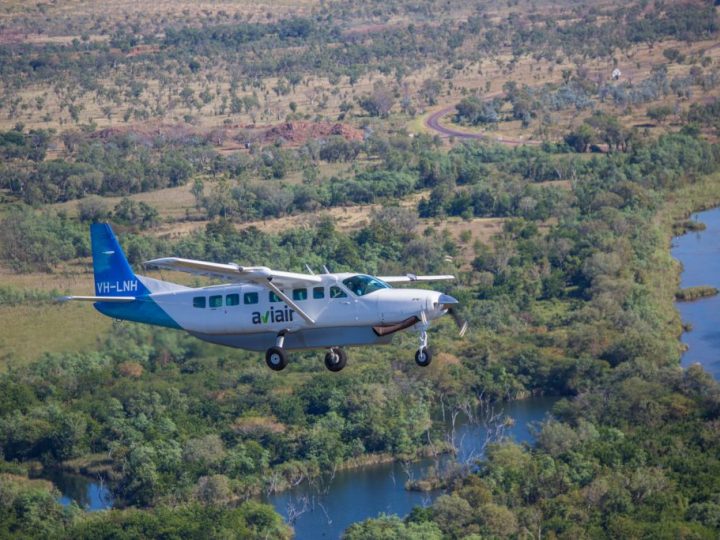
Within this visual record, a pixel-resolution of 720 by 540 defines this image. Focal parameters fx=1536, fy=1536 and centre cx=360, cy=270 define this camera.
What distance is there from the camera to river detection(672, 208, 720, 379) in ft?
298

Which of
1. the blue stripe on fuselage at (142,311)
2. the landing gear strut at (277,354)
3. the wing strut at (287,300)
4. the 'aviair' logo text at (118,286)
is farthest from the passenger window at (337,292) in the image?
the 'aviair' logo text at (118,286)

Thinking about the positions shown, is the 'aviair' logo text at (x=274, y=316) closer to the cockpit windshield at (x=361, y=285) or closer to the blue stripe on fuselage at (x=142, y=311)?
the cockpit windshield at (x=361, y=285)

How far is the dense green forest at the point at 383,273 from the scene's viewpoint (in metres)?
70.1

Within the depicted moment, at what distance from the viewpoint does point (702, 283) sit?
344 ft

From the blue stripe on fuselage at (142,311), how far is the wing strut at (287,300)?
4.15 m

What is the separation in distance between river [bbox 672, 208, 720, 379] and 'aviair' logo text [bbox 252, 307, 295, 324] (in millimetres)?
46478

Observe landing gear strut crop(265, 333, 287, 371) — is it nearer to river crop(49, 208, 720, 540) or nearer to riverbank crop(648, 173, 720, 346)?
river crop(49, 208, 720, 540)

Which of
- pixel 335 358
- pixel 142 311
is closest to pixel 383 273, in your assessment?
pixel 142 311

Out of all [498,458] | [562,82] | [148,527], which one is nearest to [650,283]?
[498,458]

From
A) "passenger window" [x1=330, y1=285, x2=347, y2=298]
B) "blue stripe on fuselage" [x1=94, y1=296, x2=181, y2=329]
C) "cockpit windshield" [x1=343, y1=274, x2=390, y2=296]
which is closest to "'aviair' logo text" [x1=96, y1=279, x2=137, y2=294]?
"blue stripe on fuselage" [x1=94, y1=296, x2=181, y2=329]

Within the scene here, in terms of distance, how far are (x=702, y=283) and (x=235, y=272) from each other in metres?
67.5

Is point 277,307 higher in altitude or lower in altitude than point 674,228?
higher

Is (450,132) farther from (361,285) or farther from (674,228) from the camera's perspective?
(361,285)

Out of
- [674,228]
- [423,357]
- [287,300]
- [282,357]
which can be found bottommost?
[674,228]
